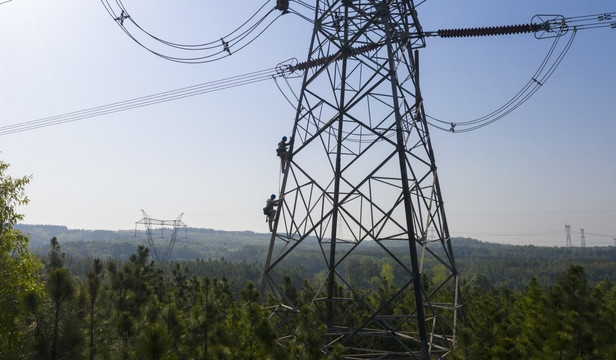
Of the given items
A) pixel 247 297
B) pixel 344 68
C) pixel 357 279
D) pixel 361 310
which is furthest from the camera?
pixel 357 279

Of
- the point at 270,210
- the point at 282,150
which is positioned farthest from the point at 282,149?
the point at 270,210

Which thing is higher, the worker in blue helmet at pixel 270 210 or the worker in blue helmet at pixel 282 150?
the worker in blue helmet at pixel 282 150

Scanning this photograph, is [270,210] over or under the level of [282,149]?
under

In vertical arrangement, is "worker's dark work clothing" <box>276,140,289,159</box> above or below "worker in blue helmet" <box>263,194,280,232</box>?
above

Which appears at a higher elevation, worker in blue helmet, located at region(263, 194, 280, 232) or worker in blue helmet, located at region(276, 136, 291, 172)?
worker in blue helmet, located at region(276, 136, 291, 172)

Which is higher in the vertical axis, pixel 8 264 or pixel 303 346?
pixel 8 264

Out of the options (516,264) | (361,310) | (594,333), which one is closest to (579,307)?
(594,333)

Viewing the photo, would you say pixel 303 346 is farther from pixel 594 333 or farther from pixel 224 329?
pixel 594 333

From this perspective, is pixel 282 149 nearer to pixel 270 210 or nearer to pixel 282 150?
pixel 282 150

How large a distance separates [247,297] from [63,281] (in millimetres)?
4634

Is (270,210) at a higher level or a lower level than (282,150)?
lower

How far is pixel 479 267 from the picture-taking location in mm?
190250

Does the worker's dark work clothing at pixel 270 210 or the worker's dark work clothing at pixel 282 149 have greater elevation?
the worker's dark work clothing at pixel 282 149

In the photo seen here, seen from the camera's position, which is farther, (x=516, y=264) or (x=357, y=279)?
(x=516, y=264)
